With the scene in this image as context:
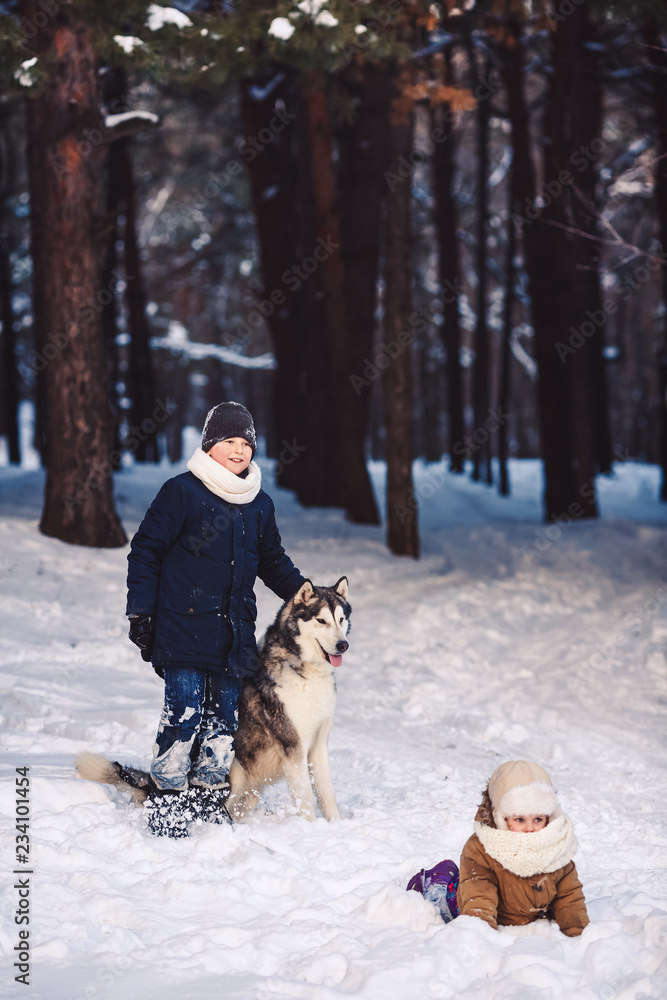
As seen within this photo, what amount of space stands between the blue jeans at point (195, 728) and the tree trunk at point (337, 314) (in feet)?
35.6

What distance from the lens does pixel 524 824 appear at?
11.6ft

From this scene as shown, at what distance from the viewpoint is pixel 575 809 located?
5.68m

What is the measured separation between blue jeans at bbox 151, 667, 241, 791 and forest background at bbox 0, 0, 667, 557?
608cm

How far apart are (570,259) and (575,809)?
505 inches

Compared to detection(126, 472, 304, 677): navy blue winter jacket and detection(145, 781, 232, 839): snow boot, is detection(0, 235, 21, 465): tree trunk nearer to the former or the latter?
detection(126, 472, 304, 677): navy blue winter jacket

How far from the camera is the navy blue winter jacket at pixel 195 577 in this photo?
4566 millimetres

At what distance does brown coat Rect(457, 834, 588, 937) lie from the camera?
3.57m

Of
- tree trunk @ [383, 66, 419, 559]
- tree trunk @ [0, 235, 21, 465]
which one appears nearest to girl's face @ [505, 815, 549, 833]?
tree trunk @ [383, 66, 419, 559]

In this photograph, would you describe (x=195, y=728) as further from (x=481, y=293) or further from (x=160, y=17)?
(x=481, y=293)

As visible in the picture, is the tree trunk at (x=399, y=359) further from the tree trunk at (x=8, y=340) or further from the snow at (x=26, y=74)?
the tree trunk at (x=8, y=340)

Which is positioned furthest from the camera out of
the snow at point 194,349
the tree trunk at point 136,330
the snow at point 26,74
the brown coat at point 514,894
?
the snow at point 194,349

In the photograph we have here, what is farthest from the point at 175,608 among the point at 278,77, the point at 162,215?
the point at 162,215

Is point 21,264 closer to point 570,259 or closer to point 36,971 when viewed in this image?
point 570,259

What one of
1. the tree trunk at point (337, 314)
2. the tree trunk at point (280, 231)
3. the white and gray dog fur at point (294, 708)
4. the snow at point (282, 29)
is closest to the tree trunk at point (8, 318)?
the tree trunk at point (280, 231)
